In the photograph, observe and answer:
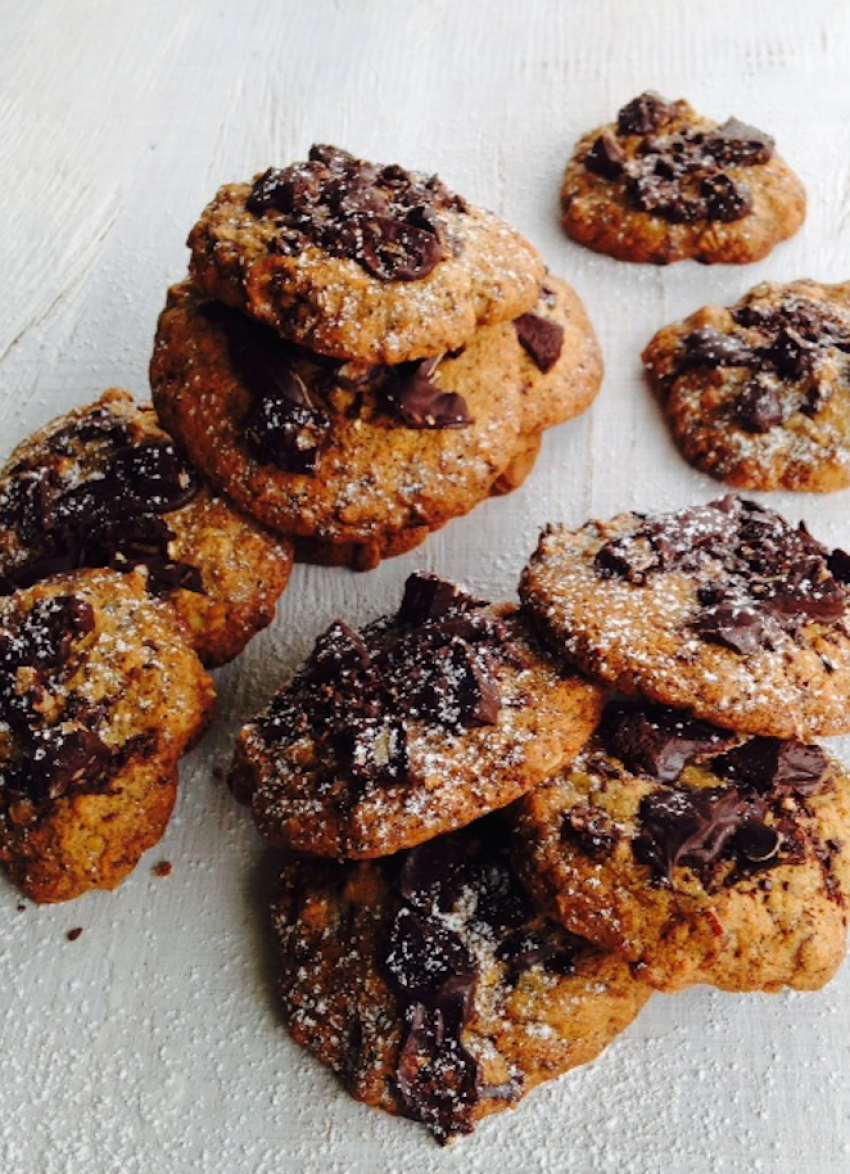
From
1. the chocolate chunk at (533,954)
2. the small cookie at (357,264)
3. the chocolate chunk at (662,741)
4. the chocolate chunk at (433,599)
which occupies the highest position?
the small cookie at (357,264)

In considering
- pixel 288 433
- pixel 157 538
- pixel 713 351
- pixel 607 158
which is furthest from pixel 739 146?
pixel 157 538

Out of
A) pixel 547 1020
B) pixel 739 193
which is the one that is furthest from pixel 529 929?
pixel 739 193

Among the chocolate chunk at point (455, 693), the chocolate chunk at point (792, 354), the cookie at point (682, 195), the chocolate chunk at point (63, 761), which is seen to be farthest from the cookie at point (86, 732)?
the cookie at point (682, 195)

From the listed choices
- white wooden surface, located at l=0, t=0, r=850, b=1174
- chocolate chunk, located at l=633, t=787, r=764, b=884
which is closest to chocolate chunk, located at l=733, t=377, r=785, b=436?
white wooden surface, located at l=0, t=0, r=850, b=1174

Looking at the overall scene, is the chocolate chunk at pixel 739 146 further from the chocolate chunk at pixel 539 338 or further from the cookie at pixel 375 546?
the cookie at pixel 375 546

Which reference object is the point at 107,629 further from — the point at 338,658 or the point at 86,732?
the point at 338,658
